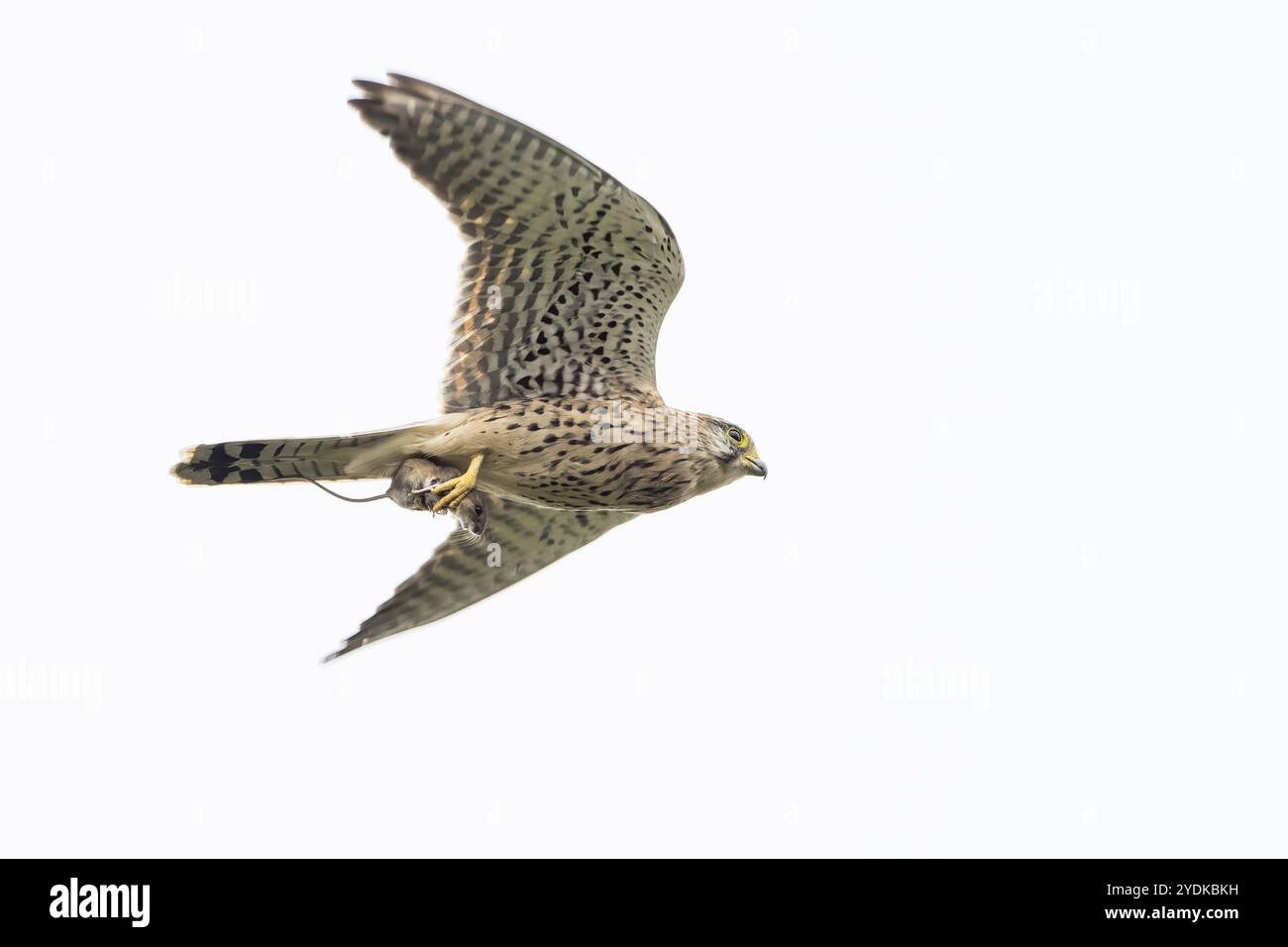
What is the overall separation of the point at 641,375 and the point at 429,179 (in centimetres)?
163

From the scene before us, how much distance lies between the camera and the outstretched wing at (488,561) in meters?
10.4

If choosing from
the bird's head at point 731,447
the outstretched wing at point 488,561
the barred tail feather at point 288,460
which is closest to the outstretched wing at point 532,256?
the bird's head at point 731,447

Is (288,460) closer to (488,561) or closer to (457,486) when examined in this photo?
(457,486)

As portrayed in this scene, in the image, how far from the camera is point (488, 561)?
35.0 ft

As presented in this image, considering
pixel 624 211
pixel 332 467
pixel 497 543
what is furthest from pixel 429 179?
pixel 497 543

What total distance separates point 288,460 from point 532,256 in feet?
5.20

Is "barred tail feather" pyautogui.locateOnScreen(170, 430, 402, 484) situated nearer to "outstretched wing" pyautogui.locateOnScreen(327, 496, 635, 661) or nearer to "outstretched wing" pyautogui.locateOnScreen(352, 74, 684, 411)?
"outstretched wing" pyautogui.locateOnScreen(352, 74, 684, 411)

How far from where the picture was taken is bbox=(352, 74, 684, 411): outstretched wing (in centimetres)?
891

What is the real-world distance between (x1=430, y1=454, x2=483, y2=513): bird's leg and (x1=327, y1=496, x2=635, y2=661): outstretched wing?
948 mm

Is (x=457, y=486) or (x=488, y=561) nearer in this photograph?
(x=457, y=486)

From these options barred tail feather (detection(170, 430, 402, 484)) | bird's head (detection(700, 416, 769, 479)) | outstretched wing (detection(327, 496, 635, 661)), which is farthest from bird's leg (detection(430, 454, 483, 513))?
bird's head (detection(700, 416, 769, 479))

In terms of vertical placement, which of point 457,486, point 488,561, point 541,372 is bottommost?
point 488,561

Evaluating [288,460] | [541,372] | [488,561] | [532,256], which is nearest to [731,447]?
[541,372]

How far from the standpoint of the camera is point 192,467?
9148 millimetres
